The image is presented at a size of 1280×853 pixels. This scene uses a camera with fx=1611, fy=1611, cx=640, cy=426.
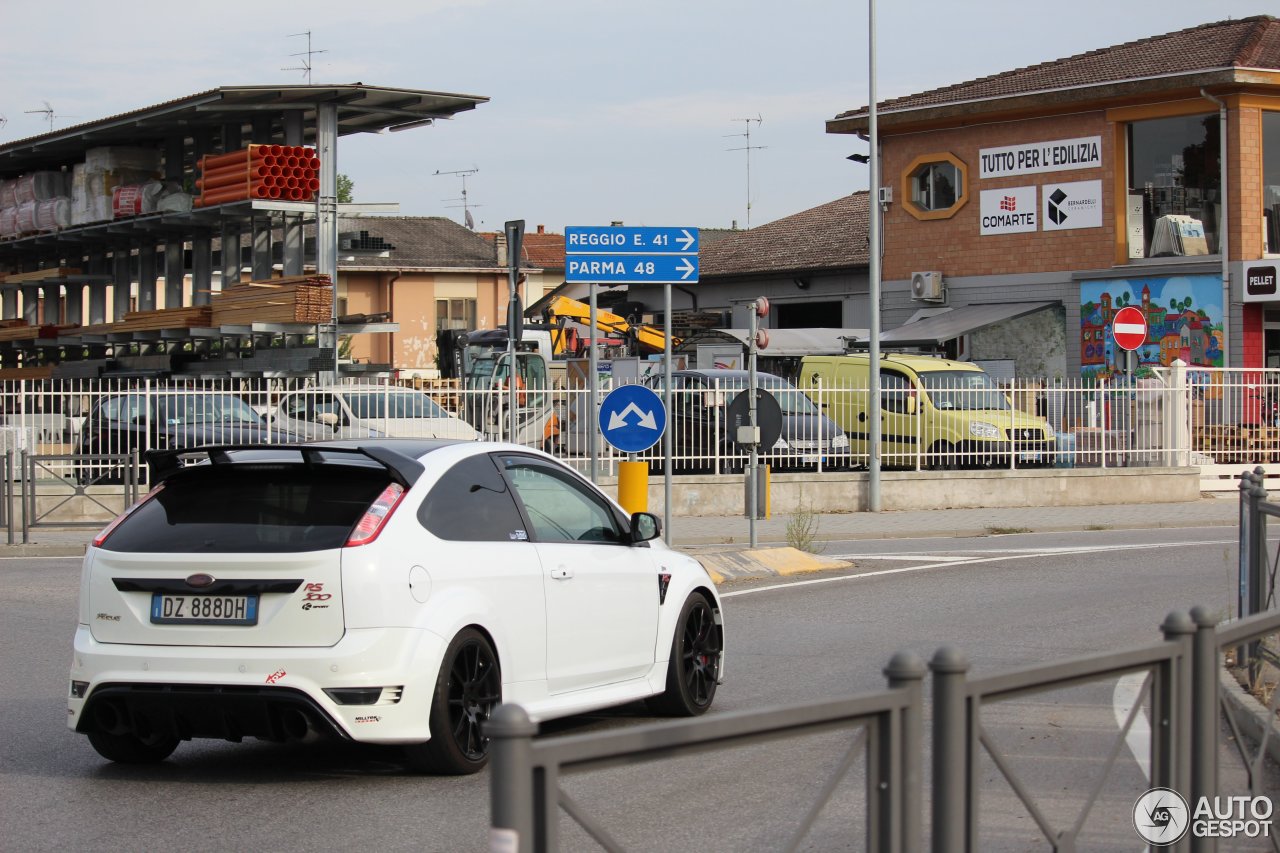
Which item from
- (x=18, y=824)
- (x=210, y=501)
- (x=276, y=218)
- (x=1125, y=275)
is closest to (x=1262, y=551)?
(x=210, y=501)

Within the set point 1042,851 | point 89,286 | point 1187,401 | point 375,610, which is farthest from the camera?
point 89,286

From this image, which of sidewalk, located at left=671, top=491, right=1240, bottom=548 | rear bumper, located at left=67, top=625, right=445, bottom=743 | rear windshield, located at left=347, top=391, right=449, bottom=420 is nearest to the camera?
rear bumper, located at left=67, top=625, right=445, bottom=743

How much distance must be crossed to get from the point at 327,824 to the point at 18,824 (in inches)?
48.9

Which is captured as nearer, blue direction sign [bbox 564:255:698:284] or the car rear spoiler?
the car rear spoiler

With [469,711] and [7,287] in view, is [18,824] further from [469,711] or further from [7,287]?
[7,287]

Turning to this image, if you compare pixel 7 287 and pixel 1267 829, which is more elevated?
pixel 7 287

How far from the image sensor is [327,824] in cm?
633

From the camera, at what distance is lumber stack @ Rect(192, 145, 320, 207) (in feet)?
89.5

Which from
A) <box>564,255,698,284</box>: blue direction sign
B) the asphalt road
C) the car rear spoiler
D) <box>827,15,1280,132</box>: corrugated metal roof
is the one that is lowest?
the asphalt road

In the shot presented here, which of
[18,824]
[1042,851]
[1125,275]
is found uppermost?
[1125,275]

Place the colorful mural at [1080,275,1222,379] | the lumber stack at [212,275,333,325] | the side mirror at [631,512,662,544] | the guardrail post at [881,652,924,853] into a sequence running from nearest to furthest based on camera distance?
the guardrail post at [881,652,924,853]
the side mirror at [631,512,662,544]
the lumber stack at [212,275,333,325]
the colorful mural at [1080,275,1222,379]

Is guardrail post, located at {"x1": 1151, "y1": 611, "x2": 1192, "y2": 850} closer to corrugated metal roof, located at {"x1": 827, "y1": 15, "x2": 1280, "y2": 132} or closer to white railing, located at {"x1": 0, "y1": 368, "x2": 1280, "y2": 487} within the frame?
white railing, located at {"x1": 0, "y1": 368, "x2": 1280, "y2": 487}

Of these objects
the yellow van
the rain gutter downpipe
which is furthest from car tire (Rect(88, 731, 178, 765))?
the rain gutter downpipe

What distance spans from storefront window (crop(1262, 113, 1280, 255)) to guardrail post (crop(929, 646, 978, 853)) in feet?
101
